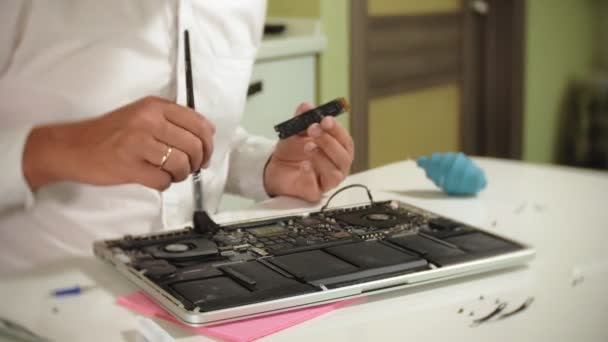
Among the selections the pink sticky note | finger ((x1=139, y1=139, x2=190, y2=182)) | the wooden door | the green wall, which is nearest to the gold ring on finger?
finger ((x1=139, y1=139, x2=190, y2=182))

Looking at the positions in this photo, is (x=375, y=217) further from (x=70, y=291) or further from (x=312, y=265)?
(x=70, y=291)

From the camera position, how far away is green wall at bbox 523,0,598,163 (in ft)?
9.39

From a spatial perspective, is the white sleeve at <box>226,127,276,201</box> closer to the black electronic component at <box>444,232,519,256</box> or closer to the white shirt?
the white shirt

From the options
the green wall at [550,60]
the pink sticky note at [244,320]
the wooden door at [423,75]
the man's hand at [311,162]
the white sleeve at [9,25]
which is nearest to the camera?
the pink sticky note at [244,320]

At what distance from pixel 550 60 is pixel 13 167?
2.59 meters

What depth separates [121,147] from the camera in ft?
2.10

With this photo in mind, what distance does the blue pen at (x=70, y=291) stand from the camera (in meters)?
0.68

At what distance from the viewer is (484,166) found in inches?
45.4

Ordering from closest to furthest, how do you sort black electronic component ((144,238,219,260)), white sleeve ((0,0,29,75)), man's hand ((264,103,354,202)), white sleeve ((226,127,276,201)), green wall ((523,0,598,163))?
black electronic component ((144,238,219,260)) < white sleeve ((0,0,29,75)) < man's hand ((264,103,354,202)) < white sleeve ((226,127,276,201)) < green wall ((523,0,598,163))

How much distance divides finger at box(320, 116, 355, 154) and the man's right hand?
0.84 ft

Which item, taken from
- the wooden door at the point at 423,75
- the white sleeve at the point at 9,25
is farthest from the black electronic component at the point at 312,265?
the wooden door at the point at 423,75

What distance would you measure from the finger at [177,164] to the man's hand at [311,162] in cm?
26

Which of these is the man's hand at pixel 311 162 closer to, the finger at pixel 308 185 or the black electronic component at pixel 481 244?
the finger at pixel 308 185

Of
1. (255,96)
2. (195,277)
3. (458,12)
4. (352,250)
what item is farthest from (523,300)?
(458,12)
